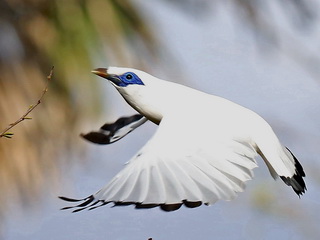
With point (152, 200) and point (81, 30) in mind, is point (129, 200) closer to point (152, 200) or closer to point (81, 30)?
point (152, 200)

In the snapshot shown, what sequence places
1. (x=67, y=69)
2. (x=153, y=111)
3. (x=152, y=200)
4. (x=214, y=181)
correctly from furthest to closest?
1. (x=67, y=69)
2. (x=153, y=111)
3. (x=214, y=181)
4. (x=152, y=200)

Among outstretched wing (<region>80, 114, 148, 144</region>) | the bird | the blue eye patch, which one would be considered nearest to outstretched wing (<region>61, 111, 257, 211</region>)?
the bird

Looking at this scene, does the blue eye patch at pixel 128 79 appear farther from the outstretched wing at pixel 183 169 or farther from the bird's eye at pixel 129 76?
the outstretched wing at pixel 183 169

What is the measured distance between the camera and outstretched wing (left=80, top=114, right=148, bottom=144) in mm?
2191

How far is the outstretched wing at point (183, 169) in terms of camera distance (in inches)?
62.7

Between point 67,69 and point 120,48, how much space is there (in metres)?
0.21

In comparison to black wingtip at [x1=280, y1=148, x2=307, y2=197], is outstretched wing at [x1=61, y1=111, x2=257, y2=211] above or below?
above

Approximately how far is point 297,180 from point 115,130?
470 millimetres

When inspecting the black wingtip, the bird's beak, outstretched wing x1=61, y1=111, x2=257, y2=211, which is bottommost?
the black wingtip

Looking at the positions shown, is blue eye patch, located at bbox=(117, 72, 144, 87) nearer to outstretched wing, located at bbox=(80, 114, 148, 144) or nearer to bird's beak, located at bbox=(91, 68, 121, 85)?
bird's beak, located at bbox=(91, 68, 121, 85)

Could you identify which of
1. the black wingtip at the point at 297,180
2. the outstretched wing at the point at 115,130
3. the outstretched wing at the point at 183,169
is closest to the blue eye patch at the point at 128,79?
the outstretched wing at the point at 183,169

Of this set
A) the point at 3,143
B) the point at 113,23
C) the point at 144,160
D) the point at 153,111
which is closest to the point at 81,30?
the point at 113,23

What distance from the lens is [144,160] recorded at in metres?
1.72

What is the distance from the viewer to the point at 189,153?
178cm
